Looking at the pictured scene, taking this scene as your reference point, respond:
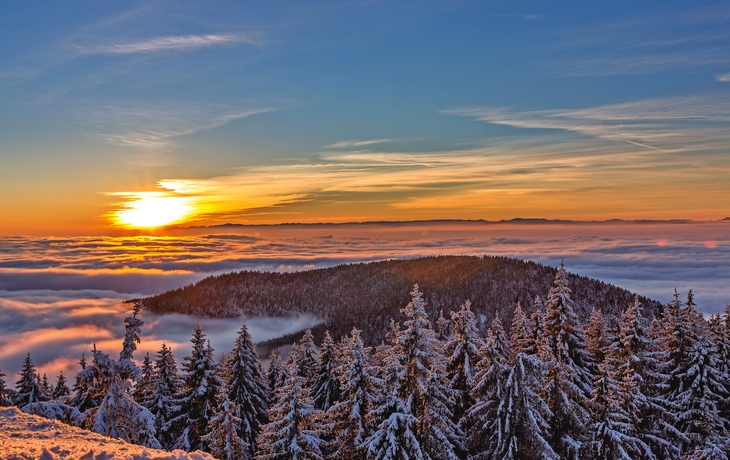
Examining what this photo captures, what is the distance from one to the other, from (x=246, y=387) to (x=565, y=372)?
2089cm

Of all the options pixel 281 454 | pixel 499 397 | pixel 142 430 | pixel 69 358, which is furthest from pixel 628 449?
pixel 69 358

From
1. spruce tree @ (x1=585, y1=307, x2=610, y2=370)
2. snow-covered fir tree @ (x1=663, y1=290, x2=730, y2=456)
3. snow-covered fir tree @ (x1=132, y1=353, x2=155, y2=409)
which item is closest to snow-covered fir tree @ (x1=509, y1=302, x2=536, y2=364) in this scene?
spruce tree @ (x1=585, y1=307, x2=610, y2=370)

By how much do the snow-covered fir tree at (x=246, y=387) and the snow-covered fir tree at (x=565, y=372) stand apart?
18.6 meters

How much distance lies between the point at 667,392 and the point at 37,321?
221m

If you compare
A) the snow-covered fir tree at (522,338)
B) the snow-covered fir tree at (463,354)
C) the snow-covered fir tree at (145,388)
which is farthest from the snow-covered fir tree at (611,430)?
the snow-covered fir tree at (145,388)

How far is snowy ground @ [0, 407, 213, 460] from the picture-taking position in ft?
34.9

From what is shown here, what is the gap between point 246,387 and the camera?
104 feet

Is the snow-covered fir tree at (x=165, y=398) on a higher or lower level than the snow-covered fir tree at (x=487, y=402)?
lower

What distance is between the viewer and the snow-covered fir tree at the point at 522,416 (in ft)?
60.6

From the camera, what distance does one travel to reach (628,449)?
20094 mm

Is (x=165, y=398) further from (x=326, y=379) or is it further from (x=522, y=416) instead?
(x=522, y=416)

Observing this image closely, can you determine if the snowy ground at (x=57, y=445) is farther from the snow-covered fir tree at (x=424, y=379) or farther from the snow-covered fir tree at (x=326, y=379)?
the snow-covered fir tree at (x=326, y=379)

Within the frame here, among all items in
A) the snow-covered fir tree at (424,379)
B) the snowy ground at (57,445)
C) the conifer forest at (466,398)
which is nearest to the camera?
the snowy ground at (57,445)

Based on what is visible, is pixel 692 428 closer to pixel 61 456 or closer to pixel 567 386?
pixel 567 386
